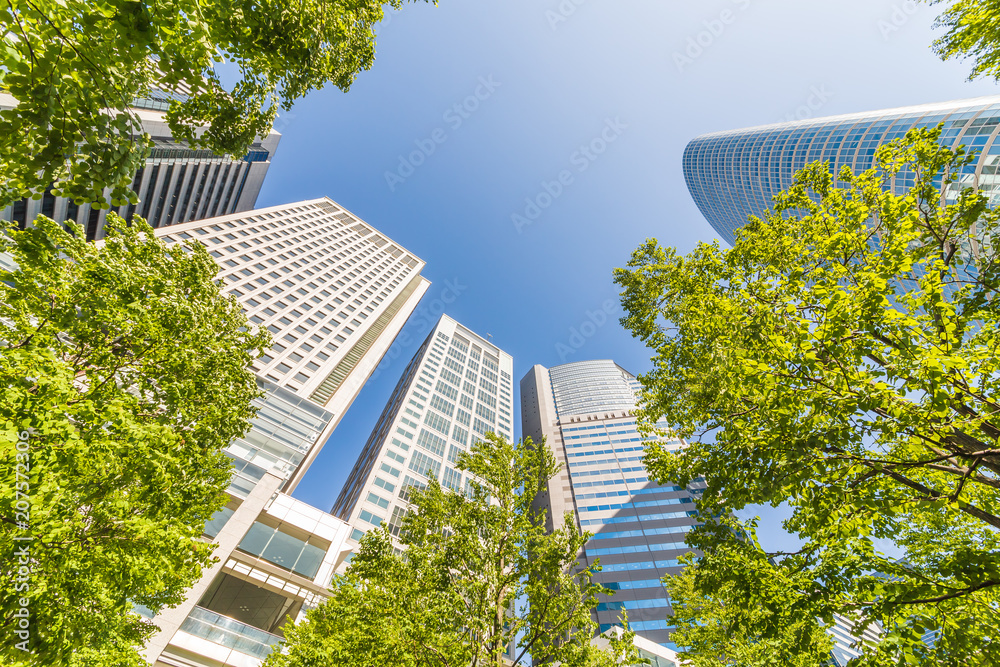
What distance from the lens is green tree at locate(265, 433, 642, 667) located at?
25.5 ft

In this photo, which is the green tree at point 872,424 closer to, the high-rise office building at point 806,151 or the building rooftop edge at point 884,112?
the high-rise office building at point 806,151

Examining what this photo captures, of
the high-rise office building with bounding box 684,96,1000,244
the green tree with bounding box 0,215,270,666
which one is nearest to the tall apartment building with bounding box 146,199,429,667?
the green tree with bounding box 0,215,270,666

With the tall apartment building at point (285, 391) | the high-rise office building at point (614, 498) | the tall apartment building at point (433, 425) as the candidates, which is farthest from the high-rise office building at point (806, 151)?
the tall apartment building at point (433, 425)

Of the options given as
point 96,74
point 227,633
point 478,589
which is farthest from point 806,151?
point 227,633

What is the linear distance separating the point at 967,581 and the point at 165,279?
1562 centimetres

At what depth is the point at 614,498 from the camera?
247 feet

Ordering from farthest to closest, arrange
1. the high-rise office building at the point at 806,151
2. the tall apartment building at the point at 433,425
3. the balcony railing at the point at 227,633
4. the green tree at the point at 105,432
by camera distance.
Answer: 1. the tall apartment building at the point at 433,425
2. the high-rise office building at the point at 806,151
3. the balcony railing at the point at 227,633
4. the green tree at the point at 105,432

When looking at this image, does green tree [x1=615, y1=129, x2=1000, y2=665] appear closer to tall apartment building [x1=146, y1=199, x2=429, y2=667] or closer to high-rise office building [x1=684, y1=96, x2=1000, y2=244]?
tall apartment building [x1=146, y1=199, x2=429, y2=667]

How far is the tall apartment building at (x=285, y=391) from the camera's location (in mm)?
18422

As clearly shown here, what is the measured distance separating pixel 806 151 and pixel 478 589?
337ft

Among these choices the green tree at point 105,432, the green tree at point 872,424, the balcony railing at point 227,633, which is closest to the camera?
the green tree at point 872,424

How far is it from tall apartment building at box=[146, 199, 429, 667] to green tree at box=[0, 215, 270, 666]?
6768mm

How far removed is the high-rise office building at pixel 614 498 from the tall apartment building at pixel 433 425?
53.8ft

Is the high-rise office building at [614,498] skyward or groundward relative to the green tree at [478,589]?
skyward
